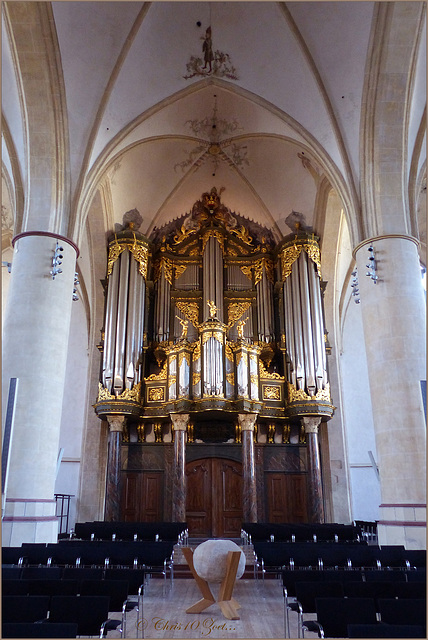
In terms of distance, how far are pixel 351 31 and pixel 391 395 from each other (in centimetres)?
787

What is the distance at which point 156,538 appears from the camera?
1039cm

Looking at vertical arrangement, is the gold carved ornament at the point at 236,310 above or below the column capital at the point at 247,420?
above

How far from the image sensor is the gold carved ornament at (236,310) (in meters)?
16.9

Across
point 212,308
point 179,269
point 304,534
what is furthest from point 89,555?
point 179,269

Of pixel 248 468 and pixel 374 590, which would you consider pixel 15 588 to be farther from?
pixel 248 468

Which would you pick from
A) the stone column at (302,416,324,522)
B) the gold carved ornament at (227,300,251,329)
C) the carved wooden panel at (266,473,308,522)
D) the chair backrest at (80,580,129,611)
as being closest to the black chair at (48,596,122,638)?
the chair backrest at (80,580,129,611)

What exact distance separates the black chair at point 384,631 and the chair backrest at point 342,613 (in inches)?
27.3

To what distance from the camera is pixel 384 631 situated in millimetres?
3318

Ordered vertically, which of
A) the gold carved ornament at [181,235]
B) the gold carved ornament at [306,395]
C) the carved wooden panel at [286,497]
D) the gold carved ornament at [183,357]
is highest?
the gold carved ornament at [181,235]

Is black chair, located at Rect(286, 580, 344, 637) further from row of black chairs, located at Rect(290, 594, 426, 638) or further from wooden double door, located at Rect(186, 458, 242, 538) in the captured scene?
wooden double door, located at Rect(186, 458, 242, 538)

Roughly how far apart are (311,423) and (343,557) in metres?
7.58

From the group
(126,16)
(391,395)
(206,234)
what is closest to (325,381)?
(391,395)

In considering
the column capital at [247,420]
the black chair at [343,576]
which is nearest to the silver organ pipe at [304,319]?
the column capital at [247,420]

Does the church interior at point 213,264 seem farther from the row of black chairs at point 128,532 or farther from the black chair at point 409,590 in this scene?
the black chair at point 409,590
